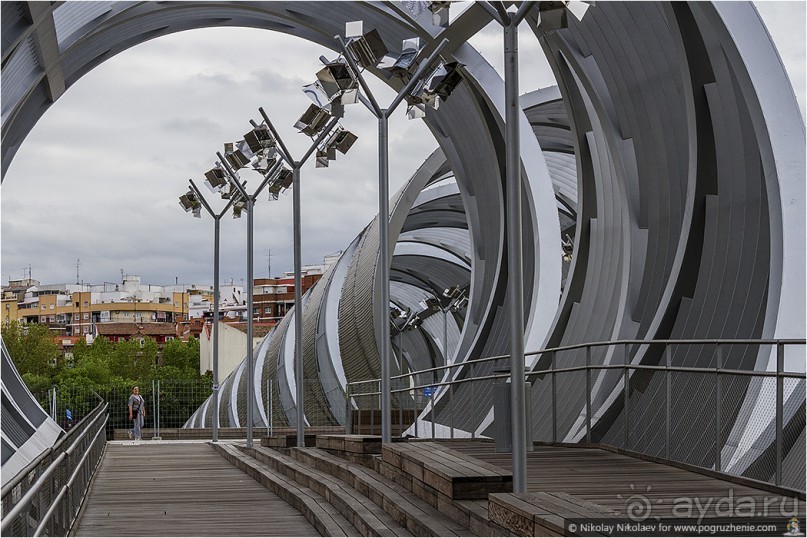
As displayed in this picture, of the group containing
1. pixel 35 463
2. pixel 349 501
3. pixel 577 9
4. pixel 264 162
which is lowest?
pixel 349 501

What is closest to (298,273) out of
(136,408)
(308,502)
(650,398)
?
(308,502)

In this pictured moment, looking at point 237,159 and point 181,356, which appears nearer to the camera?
point 237,159

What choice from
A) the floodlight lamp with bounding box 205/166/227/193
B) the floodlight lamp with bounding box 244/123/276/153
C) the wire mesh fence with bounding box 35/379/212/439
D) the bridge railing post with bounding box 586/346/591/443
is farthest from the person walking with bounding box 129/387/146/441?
the bridge railing post with bounding box 586/346/591/443

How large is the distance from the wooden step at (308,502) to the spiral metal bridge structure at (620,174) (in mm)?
3063

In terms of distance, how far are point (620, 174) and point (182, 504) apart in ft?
32.4

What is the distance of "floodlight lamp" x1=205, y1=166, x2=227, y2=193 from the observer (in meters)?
25.1

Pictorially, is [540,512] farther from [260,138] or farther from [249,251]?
[249,251]

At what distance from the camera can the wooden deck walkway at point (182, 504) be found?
10320 mm

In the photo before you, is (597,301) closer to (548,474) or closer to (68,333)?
(548,474)

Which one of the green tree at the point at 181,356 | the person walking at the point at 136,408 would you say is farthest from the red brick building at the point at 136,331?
the person walking at the point at 136,408

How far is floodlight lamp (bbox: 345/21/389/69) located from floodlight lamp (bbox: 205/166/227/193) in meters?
10.4

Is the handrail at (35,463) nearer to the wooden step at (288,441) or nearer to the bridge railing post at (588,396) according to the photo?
the bridge railing post at (588,396)

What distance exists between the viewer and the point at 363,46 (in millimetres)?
15172

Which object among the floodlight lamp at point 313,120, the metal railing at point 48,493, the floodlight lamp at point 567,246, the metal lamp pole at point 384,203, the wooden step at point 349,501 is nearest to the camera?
the metal railing at point 48,493
